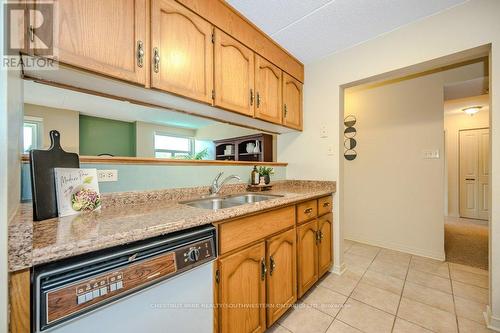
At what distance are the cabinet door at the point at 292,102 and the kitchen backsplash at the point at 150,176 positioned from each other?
84 centimetres

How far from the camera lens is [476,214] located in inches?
164

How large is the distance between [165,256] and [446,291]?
7.75ft

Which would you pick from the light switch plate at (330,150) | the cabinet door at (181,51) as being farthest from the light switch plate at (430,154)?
the cabinet door at (181,51)

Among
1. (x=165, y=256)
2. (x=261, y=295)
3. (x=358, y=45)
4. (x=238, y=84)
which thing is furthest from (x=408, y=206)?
(x=165, y=256)

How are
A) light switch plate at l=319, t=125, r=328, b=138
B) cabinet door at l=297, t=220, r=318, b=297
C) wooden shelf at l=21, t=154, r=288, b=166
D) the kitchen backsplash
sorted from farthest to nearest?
light switch plate at l=319, t=125, r=328, b=138 < cabinet door at l=297, t=220, r=318, b=297 < wooden shelf at l=21, t=154, r=288, b=166 < the kitchen backsplash

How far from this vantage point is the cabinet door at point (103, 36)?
2.83 ft

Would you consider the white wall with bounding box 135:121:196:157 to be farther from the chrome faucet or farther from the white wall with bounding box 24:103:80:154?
the chrome faucet

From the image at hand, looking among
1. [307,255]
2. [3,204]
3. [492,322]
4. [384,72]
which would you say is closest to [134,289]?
[3,204]

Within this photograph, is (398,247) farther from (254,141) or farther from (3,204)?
(3,204)

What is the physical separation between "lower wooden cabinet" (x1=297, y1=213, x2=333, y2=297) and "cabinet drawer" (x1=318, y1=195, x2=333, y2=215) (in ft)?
0.16

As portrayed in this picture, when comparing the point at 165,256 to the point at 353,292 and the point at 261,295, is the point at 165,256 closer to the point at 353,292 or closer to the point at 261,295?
the point at 261,295

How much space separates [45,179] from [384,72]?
2.47 m

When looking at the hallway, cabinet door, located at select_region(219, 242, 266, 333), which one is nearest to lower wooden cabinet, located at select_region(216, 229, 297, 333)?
cabinet door, located at select_region(219, 242, 266, 333)

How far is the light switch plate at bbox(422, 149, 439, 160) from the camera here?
7.89 feet
